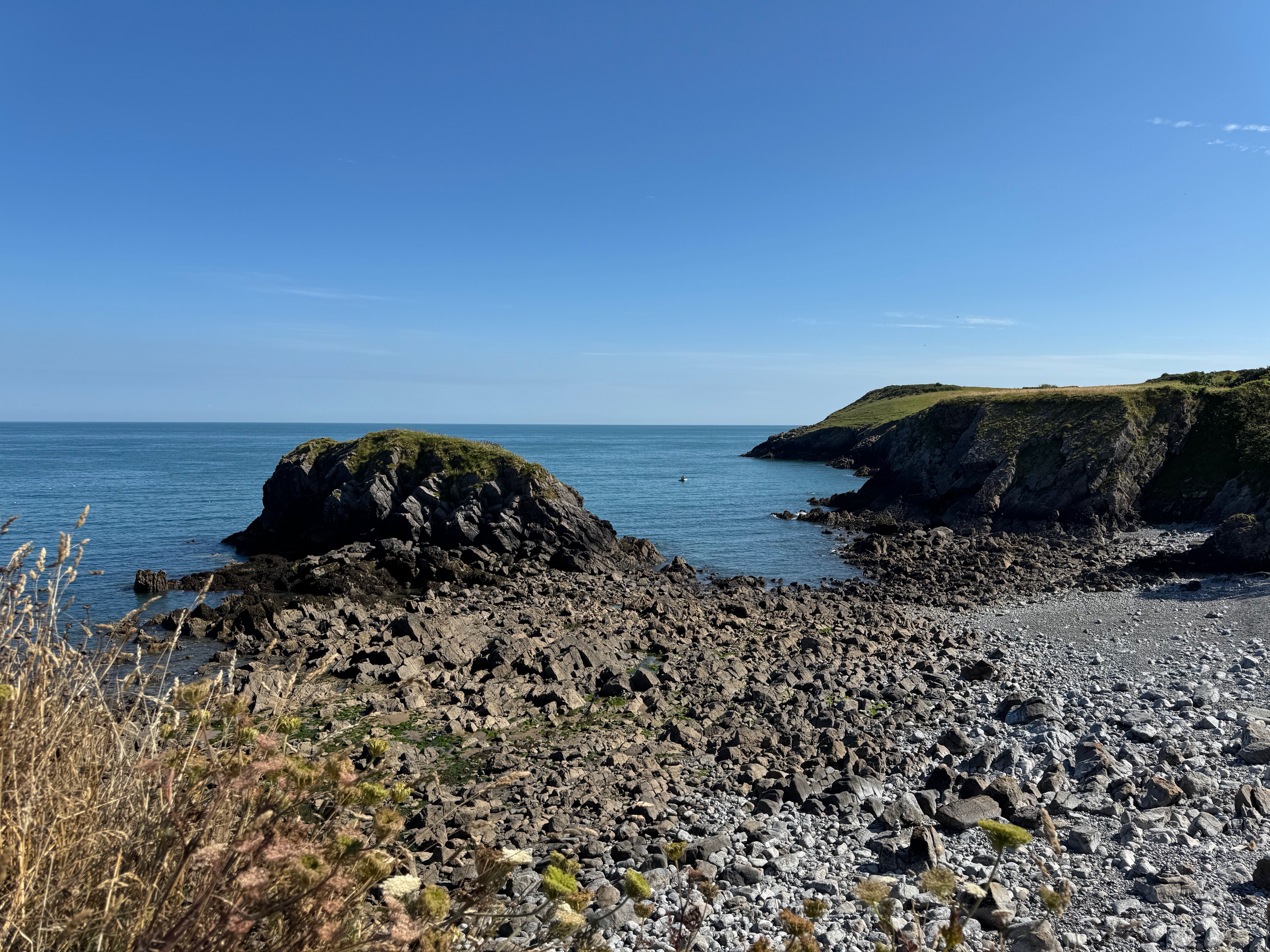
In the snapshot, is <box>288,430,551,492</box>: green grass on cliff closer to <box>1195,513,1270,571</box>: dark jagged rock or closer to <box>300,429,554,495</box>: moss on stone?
<box>300,429,554,495</box>: moss on stone

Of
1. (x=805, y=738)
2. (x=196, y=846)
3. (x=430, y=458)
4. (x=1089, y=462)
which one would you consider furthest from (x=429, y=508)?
(x=1089, y=462)

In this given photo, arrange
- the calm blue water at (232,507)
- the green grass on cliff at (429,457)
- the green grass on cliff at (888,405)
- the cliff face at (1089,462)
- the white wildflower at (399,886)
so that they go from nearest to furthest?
the white wildflower at (399,886), the calm blue water at (232,507), the green grass on cliff at (429,457), the cliff face at (1089,462), the green grass on cliff at (888,405)

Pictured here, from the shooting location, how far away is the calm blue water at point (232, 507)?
3662cm

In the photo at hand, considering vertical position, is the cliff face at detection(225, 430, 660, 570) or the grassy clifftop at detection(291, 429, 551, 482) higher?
the grassy clifftop at detection(291, 429, 551, 482)

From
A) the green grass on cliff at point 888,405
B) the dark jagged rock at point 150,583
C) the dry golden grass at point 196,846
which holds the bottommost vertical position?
the dark jagged rock at point 150,583

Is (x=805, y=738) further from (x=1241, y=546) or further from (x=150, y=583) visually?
(x=150, y=583)

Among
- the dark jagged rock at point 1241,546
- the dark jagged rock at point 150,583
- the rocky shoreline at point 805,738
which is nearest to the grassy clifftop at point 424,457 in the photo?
the dark jagged rock at point 150,583

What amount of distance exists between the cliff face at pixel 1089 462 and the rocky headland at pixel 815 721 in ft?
38.9

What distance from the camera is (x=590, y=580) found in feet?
108

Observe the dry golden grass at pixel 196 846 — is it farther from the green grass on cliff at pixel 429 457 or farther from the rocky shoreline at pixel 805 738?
the green grass on cliff at pixel 429 457

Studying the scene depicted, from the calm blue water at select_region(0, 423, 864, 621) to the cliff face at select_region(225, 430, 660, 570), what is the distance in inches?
153

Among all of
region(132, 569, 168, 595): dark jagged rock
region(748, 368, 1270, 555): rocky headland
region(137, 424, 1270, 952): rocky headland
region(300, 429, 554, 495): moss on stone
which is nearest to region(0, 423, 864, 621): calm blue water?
region(132, 569, 168, 595): dark jagged rock

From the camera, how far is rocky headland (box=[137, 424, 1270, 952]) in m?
8.64

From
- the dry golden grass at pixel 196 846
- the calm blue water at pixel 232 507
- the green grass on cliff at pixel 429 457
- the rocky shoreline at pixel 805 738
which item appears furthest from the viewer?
the green grass on cliff at pixel 429 457
